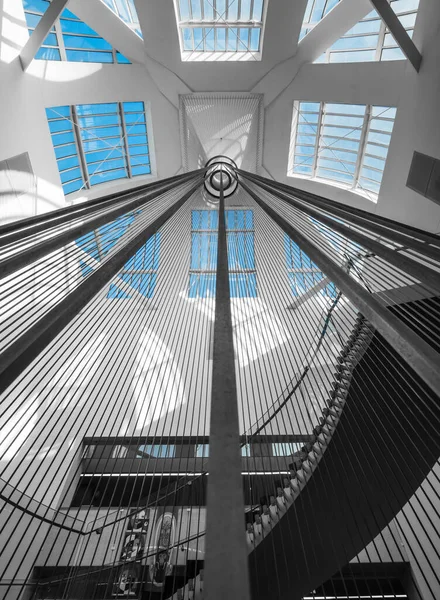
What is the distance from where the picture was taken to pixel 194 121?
1755 centimetres

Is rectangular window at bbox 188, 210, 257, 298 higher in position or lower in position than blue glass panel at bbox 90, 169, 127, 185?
lower

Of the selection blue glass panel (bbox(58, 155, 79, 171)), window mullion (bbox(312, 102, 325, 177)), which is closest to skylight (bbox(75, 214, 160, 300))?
blue glass panel (bbox(58, 155, 79, 171))

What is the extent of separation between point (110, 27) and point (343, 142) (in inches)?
413

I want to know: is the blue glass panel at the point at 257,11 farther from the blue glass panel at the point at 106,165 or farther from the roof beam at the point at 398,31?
the blue glass panel at the point at 106,165

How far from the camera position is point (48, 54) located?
14656 mm

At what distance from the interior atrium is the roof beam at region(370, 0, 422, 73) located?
5 centimetres

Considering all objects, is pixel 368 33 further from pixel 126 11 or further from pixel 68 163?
pixel 68 163

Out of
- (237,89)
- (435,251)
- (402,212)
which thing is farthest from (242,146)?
(435,251)

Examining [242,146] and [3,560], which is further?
[242,146]

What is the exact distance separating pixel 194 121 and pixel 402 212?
964 centimetres

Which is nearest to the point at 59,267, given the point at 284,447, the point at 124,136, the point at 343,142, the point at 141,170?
the point at 284,447

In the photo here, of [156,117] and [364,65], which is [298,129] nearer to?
[364,65]

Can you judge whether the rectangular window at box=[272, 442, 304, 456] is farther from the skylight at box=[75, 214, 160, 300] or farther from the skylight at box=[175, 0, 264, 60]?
the skylight at box=[175, 0, 264, 60]

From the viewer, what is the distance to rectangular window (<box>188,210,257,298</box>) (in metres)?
11.7
